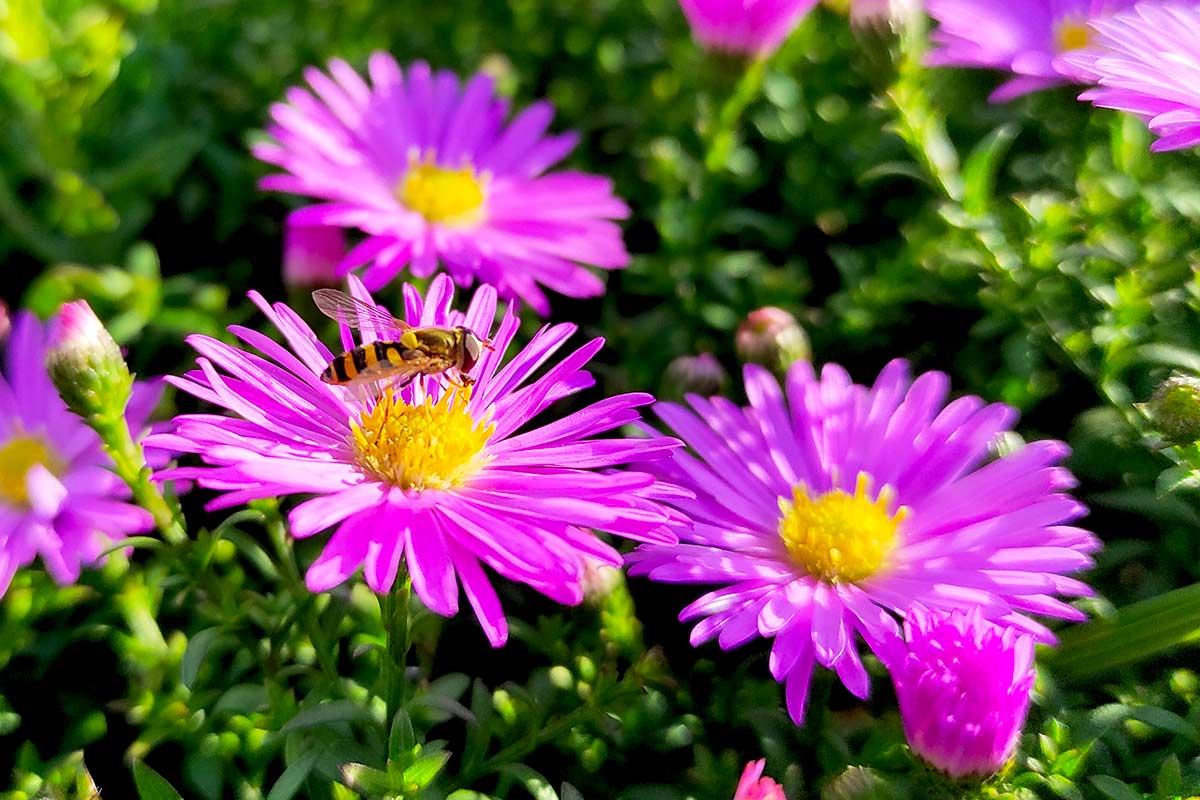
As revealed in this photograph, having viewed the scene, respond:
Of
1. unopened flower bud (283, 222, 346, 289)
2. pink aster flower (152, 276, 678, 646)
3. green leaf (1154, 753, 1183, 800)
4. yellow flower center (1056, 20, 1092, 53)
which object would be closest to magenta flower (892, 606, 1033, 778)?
green leaf (1154, 753, 1183, 800)

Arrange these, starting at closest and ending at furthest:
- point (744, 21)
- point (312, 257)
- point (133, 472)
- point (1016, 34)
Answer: point (133, 472) → point (312, 257) → point (744, 21) → point (1016, 34)

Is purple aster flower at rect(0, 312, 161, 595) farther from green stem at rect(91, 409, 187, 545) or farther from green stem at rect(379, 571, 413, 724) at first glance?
green stem at rect(379, 571, 413, 724)

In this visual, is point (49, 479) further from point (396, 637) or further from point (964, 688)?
point (964, 688)

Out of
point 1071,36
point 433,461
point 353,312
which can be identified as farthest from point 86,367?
point 1071,36

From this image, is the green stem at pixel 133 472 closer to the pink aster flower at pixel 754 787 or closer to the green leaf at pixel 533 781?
the green leaf at pixel 533 781

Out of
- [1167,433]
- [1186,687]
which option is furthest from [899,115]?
[1186,687]

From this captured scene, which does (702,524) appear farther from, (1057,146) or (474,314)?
(1057,146)

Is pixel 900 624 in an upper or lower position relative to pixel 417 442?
lower
